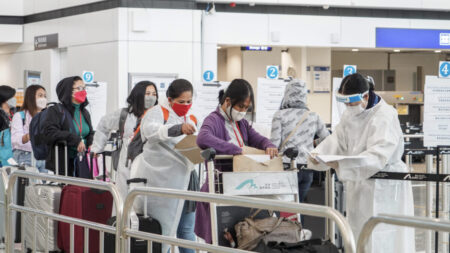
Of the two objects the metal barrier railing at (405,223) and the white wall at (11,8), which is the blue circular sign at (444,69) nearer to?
the metal barrier railing at (405,223)

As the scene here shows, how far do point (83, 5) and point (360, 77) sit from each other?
12.3m

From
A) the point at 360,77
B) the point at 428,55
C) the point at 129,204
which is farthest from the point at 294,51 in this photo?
the point at 129,204

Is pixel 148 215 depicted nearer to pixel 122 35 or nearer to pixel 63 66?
pixel 122 35

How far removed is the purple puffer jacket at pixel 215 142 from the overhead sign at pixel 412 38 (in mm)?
12381

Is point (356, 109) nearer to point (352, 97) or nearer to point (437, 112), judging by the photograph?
point (352, 97)

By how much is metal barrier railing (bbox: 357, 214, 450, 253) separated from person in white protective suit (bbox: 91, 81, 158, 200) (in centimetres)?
331

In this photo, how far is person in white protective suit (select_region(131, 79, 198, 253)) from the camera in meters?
5.54

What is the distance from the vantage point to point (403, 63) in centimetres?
2486

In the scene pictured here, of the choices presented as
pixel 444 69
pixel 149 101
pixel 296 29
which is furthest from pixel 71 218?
pixel 296 29

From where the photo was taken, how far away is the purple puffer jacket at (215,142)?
5.29m

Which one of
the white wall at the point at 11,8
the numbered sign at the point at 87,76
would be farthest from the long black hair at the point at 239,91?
the white wall at the point at 11,8

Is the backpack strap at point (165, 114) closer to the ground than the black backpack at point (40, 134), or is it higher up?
higher up

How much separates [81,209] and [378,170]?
256 cm

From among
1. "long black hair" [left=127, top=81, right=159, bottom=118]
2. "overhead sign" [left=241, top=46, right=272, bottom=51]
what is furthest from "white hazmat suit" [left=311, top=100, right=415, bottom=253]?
"overhead sign" [left=241, top=46, right=272, bottom=51]
